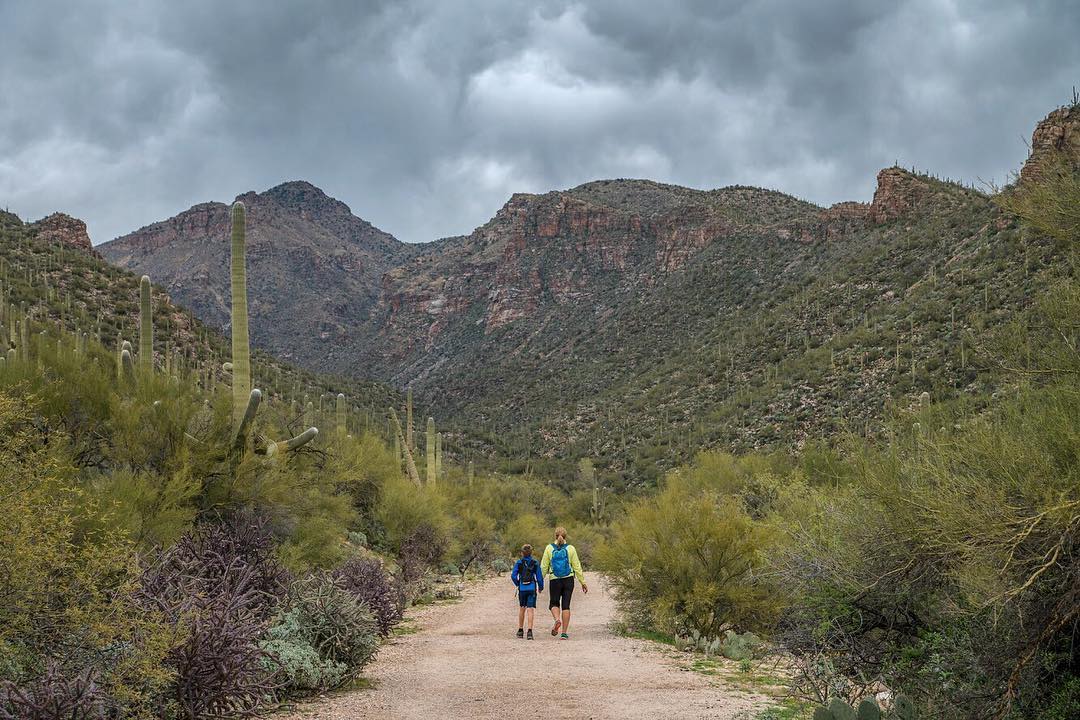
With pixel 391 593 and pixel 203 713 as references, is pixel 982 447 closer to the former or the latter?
pixel 203 713

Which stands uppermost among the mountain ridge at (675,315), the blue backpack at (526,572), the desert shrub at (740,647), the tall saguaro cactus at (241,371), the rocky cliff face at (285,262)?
the rocky cliff face at (285,262)

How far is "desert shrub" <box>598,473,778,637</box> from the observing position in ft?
45.0

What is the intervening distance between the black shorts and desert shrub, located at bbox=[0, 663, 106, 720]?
8.77 m

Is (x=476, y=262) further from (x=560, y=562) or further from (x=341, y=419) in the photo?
(x=560, y=562)

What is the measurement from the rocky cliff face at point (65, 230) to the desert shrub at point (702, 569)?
49.3 meters

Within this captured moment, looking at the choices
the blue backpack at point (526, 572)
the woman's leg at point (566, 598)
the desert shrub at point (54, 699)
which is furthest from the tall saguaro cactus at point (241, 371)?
the desert shrub at point (54, 699)

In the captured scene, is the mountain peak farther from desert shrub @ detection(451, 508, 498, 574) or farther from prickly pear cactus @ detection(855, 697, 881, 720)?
prickly pear cactus @ detection(855, 697, 881, 720)

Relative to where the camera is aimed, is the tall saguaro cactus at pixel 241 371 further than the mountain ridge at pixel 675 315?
No

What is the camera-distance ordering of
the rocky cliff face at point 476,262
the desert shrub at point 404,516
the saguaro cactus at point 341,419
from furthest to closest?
the rocky cliff face at point 476,262, the saguaro cactus at point 341,419, the desert shrub at point 404,516

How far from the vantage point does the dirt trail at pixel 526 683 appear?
8.24 meters

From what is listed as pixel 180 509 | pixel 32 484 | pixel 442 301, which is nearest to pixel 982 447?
pixel 32 484

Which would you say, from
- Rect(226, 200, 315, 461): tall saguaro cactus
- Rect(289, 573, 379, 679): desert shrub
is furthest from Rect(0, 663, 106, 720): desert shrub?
Rect(226, 200, 315, 461): tall saguaro cactus

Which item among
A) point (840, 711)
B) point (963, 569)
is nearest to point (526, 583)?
point (840, 711)

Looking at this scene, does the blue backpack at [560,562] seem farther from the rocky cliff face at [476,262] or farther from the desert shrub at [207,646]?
the rocky cliff face at [476,262]
